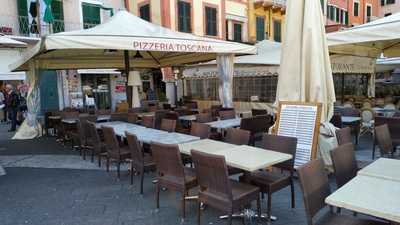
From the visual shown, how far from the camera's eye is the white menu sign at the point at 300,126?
4.76 meters

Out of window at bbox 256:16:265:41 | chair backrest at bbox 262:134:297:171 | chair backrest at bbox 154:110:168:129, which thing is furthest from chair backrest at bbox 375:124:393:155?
window at bbox 256:16:265:41

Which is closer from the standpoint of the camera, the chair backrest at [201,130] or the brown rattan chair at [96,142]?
the chair backrest at [201,130]

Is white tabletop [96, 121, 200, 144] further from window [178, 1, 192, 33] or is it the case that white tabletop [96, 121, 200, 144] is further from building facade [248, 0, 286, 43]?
building facade [248, 0, 286, 43]

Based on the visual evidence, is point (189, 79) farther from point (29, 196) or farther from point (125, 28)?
point (29, 196)

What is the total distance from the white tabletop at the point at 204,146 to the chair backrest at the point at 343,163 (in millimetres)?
1290

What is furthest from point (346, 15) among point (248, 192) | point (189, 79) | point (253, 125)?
point (248, 192)

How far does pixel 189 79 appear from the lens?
51.8ft

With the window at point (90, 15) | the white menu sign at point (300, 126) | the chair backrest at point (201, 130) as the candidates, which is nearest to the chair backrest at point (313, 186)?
the white menu sign at point (300, 126)

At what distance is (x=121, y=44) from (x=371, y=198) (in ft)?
16.1

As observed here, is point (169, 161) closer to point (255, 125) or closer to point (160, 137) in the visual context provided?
point (160, 137)

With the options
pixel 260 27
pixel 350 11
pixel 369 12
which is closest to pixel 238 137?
pixel 260 27

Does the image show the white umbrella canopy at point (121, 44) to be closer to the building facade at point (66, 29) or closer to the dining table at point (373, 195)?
the dining table at point (373, 195)

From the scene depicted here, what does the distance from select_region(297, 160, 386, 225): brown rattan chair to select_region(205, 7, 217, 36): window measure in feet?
55.1

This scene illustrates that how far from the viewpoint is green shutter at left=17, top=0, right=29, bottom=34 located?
14680 mm
